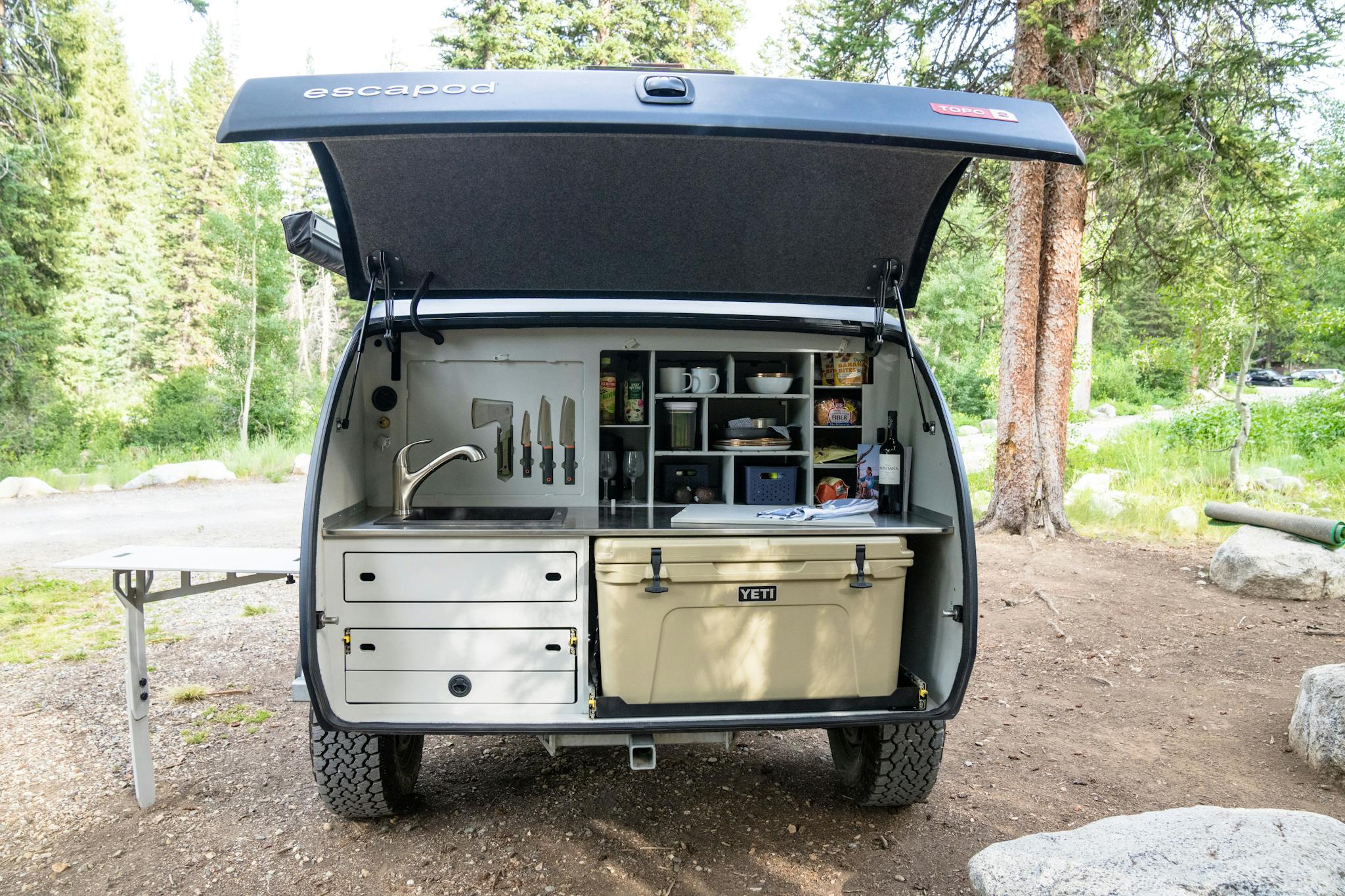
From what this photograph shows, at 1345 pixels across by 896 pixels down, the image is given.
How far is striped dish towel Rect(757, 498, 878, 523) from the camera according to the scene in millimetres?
2689

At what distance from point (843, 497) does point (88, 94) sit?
19.5m

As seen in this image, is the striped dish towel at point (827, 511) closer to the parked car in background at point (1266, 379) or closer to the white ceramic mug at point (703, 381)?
the white ceramic mug at point (703, 381)

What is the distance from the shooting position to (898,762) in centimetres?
270

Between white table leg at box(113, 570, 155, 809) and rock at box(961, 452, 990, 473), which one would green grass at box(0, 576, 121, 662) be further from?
rock at box(961, 452, 990, 473)

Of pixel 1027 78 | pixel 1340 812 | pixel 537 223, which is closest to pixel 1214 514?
pixel 1027 78

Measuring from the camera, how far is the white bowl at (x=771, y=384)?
11.3ft

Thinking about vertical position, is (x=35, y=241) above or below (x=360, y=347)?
above

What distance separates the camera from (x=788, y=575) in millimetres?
2451

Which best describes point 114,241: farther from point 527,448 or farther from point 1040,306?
point 527,448

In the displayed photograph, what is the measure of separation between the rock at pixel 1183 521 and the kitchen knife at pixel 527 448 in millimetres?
6693

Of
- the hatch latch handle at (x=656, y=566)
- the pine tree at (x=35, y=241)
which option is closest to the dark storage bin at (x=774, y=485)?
the hatch latch handle at (x=656, y=566)

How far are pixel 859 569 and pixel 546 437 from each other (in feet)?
4.48

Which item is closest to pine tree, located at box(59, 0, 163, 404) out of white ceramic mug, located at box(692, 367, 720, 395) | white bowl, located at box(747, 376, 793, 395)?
white ceramic mug, located at box(692, 367, 720, 395)

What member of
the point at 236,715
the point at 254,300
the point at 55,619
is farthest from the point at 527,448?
the point at 254,300
